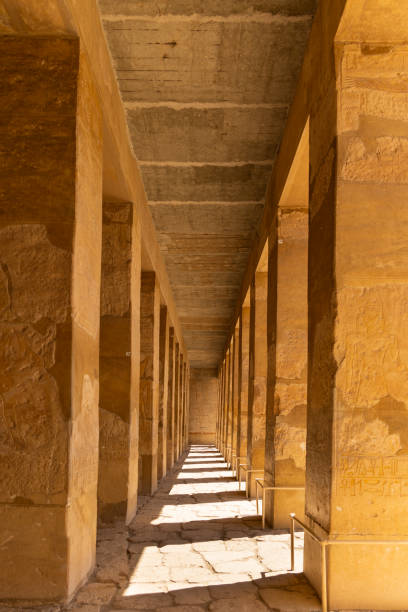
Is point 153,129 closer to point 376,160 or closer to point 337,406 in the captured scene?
point 376,160

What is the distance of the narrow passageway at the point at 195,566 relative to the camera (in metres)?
3.50

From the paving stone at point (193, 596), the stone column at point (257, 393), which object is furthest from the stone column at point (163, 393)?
the paving stone at point (193, 596)

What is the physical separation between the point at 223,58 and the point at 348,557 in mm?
3662

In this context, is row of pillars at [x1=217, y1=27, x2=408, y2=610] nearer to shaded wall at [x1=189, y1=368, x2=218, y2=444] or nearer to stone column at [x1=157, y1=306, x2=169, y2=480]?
stone column at [x1=157, y1=306, x2=169, y2=480]

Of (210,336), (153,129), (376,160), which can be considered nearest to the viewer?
(376,160)

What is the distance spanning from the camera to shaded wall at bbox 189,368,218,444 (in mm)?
28000

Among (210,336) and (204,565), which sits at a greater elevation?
(210,336)

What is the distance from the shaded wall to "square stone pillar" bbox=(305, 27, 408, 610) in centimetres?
2430

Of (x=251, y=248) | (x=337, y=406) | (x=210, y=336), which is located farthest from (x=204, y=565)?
(x=210, y=336)

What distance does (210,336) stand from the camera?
61.6 ft

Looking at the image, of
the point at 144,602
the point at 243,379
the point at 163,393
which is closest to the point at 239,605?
the point at 144,602

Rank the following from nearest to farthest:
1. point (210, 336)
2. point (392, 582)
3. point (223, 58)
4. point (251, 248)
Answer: point (392, 582)
point (223, 58)
point (251, 248)
point (210, 336)

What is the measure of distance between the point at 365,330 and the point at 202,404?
25093 millimetres

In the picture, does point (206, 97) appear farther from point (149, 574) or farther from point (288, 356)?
point (149, 574)
